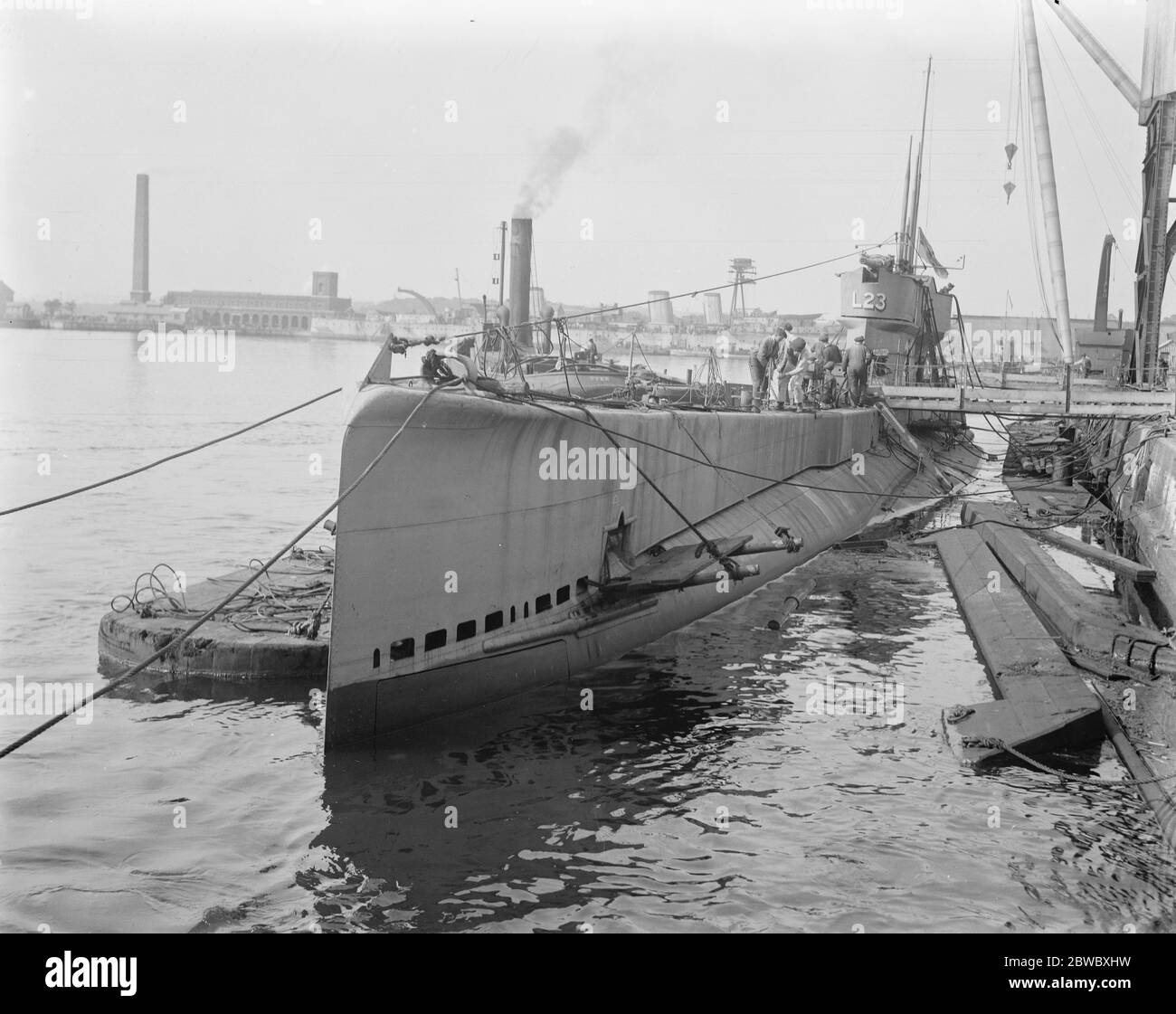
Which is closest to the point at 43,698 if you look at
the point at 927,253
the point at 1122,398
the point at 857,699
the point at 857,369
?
the point at 857,699

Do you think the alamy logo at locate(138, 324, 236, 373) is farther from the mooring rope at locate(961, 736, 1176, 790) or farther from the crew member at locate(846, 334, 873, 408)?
the mooring rope at locate(961, 736, 1176, 790)

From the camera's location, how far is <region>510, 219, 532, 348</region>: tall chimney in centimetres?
3422

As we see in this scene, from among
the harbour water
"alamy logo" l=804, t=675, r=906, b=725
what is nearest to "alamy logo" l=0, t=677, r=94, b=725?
the harbour water

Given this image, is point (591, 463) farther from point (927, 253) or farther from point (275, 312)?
point (275, 312)

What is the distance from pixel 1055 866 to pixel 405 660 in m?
5.60

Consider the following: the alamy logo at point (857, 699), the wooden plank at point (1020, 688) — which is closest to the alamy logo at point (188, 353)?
the wooden plank at point (1020, 688)

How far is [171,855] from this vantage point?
8.75m

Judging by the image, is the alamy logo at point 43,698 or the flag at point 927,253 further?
the flag at point 927,253

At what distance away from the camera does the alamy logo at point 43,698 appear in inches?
479

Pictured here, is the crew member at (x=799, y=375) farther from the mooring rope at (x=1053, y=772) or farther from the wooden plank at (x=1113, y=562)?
the mooring rope at (x=1053, y=772)

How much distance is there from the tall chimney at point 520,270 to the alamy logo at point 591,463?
1971cm
